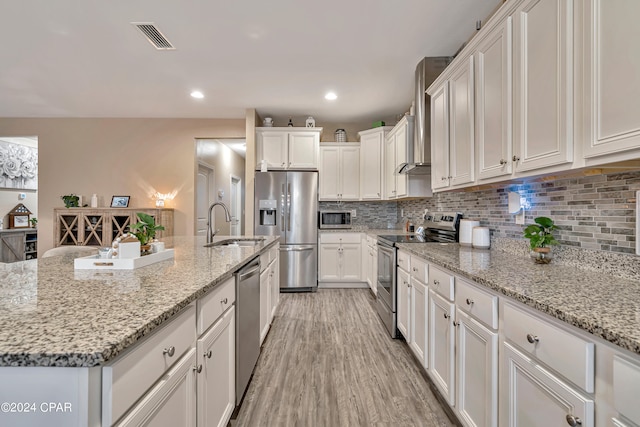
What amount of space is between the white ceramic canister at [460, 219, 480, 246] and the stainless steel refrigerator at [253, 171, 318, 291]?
2.26 metres

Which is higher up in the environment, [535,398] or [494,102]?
[494,102]

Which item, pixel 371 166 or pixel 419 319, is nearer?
pixel 419 319

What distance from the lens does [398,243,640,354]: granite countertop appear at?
729mm

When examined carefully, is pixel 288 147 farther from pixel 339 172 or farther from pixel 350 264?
pixel 350 264

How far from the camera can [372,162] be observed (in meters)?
4.42

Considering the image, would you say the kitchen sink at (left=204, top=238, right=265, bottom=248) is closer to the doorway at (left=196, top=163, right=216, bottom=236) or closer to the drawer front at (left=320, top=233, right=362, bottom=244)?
the drawer front at (left=320, top=233, right=362, bottom=244)

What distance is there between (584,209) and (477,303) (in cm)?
74

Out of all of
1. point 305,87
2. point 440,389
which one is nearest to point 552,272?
point 440,389

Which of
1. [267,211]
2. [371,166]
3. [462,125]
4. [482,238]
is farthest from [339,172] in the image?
[482,238]

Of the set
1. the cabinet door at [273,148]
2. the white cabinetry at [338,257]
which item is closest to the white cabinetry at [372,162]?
the white cabinetry at [338,257]

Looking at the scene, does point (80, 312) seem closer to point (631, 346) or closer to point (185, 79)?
point (631, 346)

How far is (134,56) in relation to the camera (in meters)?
2.83

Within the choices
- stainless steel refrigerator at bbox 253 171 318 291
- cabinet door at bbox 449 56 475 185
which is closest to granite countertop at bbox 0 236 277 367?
cabinet door at bbox 449 56 475 185

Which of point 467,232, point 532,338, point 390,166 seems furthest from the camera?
point 390,166
